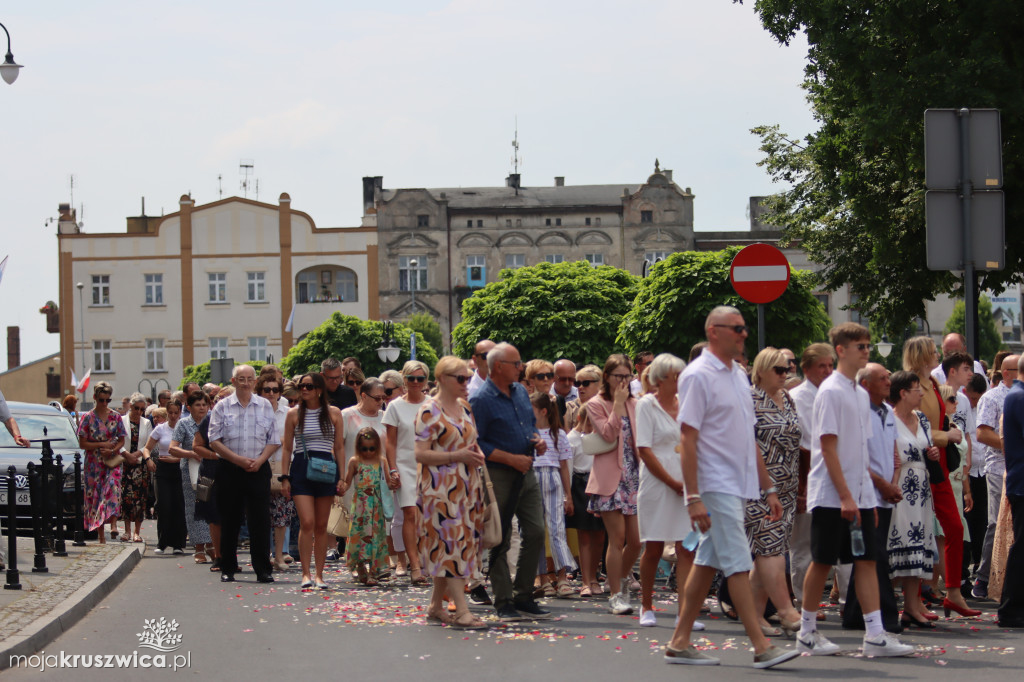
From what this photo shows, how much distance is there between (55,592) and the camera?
36.7ft

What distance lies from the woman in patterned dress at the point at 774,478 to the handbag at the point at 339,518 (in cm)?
541

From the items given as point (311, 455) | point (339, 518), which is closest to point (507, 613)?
point (311, 455)

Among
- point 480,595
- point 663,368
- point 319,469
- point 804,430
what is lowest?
point 480,595

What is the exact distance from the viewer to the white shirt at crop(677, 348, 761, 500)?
25.9 feet

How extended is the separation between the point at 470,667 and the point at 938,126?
614 cm

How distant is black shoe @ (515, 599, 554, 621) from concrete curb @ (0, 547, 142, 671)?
324 cm

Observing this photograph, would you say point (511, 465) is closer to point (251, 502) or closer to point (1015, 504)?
point (1015, 504)

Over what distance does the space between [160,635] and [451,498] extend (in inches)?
86.9

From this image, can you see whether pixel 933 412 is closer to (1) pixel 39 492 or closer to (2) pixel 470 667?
(2) pixel 470 667

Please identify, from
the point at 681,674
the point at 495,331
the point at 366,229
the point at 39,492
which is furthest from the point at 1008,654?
the point at 366,229

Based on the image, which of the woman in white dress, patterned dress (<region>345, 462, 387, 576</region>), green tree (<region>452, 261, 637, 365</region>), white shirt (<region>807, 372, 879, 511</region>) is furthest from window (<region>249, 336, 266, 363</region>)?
white shirt (<region>807, 372, 879, 511</region>)

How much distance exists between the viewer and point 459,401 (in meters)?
9.93

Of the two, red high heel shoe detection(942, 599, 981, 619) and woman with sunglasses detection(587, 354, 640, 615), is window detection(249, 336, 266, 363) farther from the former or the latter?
red high heel shoe detection(942, 599, 981, 619)

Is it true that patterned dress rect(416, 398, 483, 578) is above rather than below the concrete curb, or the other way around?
above
